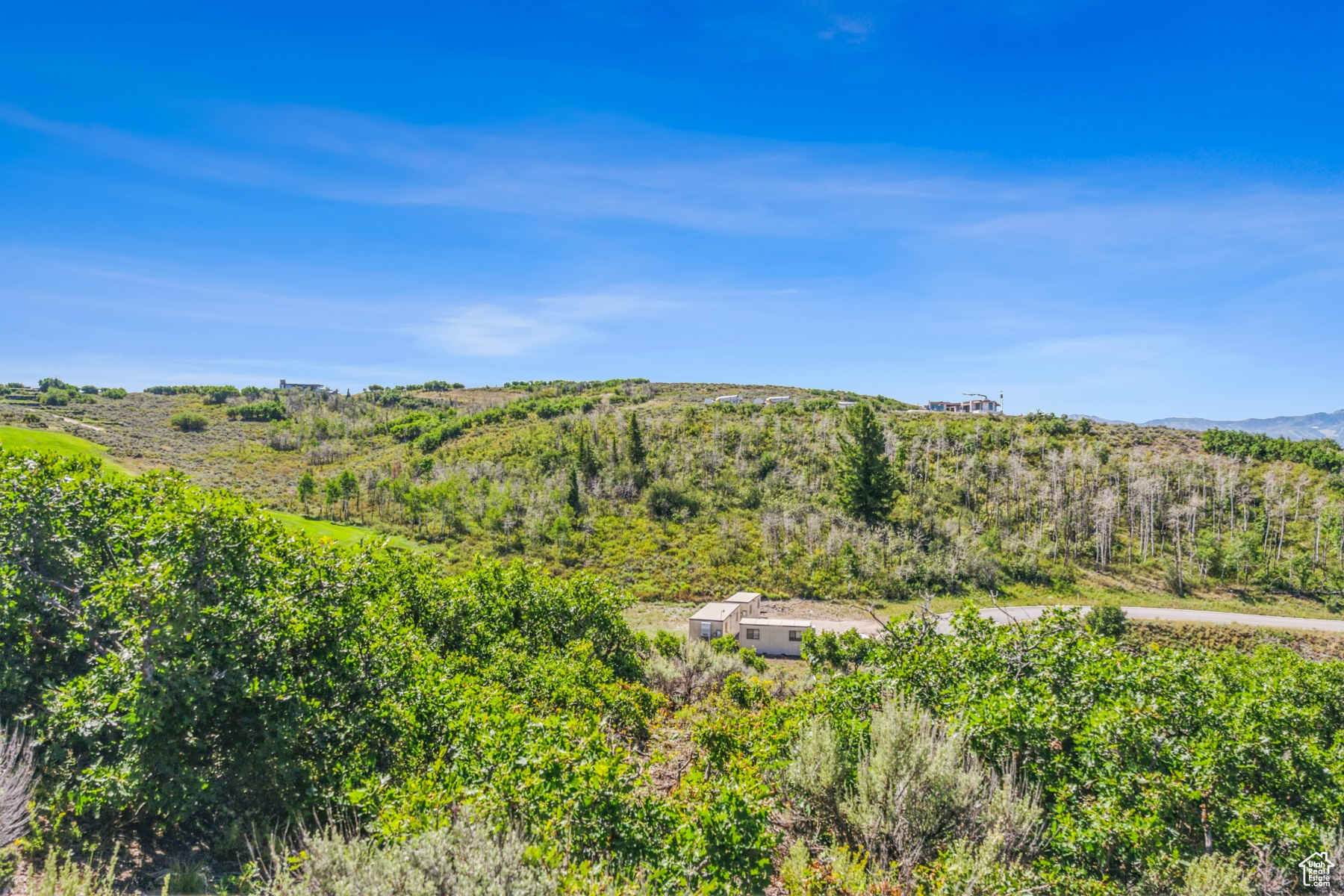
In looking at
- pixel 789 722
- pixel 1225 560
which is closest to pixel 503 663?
pixel 789 722

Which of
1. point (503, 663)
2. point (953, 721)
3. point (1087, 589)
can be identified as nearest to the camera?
point (953, 721)

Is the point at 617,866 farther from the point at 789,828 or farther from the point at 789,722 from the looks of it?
the point at 789,722

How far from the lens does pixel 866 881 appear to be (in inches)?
201

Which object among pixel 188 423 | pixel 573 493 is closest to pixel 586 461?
pixel 573 493

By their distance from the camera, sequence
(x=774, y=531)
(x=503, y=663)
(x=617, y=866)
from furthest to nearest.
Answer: (x=774, y=531) → (x=503, y=663) → (x=617, y=866)

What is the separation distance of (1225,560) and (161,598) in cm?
4844

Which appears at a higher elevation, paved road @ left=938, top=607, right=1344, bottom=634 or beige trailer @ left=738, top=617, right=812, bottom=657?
beige trailer @ left=738, top=617, right=812, bottom=657

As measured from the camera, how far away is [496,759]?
5707 millimetres

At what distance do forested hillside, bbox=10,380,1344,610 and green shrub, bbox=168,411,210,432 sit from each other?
13.1 m

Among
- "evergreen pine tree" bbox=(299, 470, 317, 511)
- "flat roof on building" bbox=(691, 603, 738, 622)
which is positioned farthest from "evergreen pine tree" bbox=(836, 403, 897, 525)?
"evergreen pine tree" bbox=(299, 470, 317, 511)

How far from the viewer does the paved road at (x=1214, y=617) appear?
28.4 metres

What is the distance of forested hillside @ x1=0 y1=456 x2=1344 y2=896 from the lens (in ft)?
16.3

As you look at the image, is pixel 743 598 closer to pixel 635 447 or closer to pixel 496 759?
pixel 635 447

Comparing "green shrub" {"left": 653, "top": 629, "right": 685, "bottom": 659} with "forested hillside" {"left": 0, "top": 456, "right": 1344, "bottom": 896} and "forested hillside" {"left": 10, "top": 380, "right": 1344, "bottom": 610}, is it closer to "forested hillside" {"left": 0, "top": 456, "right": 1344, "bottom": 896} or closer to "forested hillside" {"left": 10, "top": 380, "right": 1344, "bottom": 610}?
"forested hillside" {"left": 0, "top": 456, "right": 1344, "bottom": 896}
